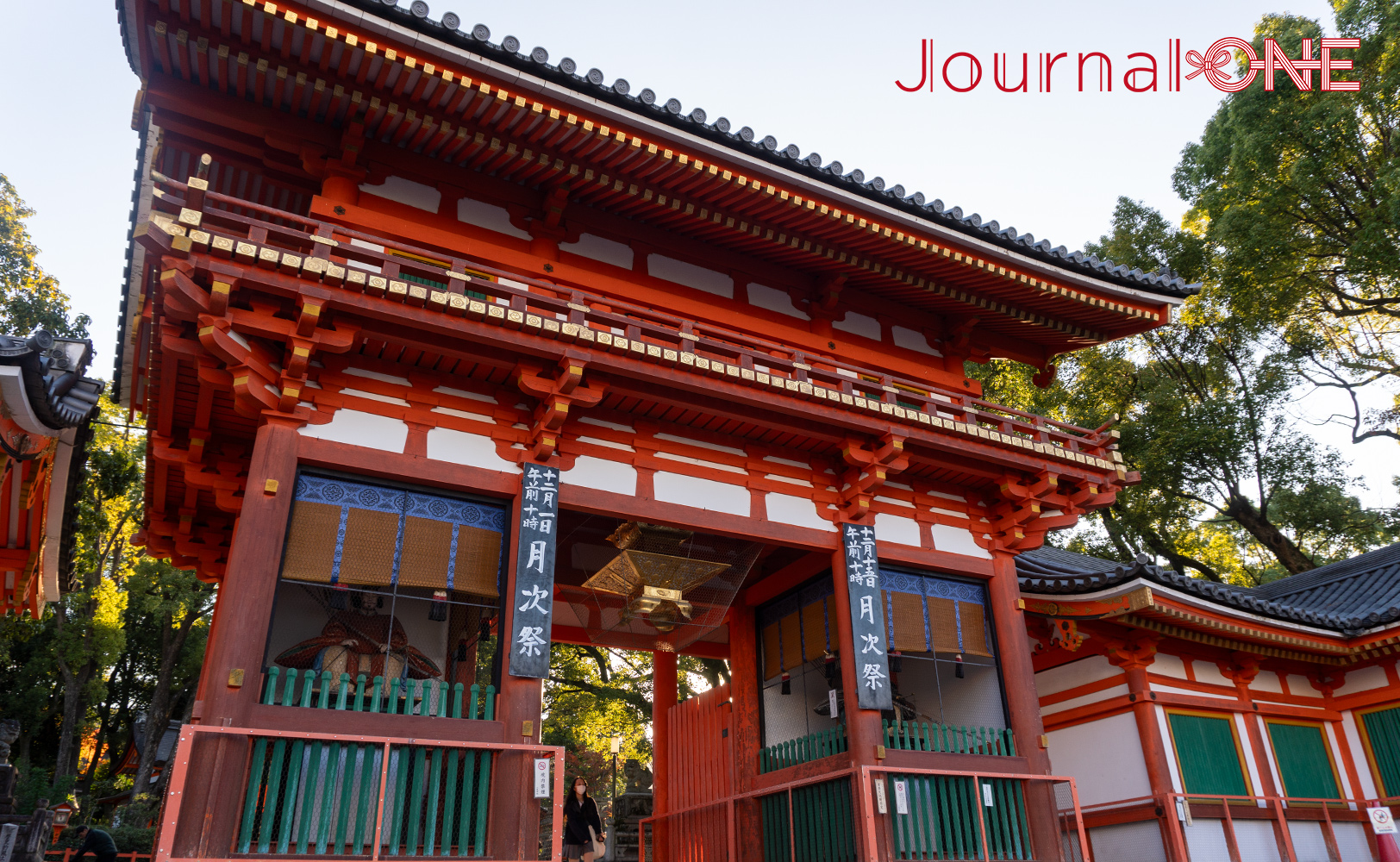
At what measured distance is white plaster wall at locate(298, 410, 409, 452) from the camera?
24.7 ft

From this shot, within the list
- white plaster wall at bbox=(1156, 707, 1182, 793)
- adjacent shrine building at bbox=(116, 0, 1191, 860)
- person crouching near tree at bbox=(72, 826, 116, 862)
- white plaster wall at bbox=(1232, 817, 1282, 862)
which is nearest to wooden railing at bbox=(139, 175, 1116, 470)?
adjacent shrine building at bbox=(116, 0, 1191, 860)

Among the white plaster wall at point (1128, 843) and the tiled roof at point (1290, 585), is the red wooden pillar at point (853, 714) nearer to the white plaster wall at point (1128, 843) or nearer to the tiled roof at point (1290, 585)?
the tiled roof at point (1290, 585)

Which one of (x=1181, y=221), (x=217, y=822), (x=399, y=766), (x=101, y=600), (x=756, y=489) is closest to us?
(x=217, y=822)

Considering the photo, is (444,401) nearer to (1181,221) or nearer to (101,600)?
(101,600)

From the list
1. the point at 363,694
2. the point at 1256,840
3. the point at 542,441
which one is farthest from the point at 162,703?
the point at 1256,840

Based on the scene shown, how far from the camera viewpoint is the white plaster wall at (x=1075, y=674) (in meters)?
12.6

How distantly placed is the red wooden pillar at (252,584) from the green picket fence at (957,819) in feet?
18.6

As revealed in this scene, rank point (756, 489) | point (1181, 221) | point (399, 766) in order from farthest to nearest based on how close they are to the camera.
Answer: point (1181, 221)
point (756, 489)
point (399, 766)

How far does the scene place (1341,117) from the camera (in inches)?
775

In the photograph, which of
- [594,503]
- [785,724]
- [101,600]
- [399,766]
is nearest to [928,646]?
[785,724]

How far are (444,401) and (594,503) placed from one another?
168 centimetres

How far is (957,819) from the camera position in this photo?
336 inches

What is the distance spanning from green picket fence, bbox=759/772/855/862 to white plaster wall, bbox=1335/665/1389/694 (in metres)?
10.2

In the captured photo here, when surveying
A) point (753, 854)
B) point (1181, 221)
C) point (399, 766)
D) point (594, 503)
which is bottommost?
point (753, 854)
